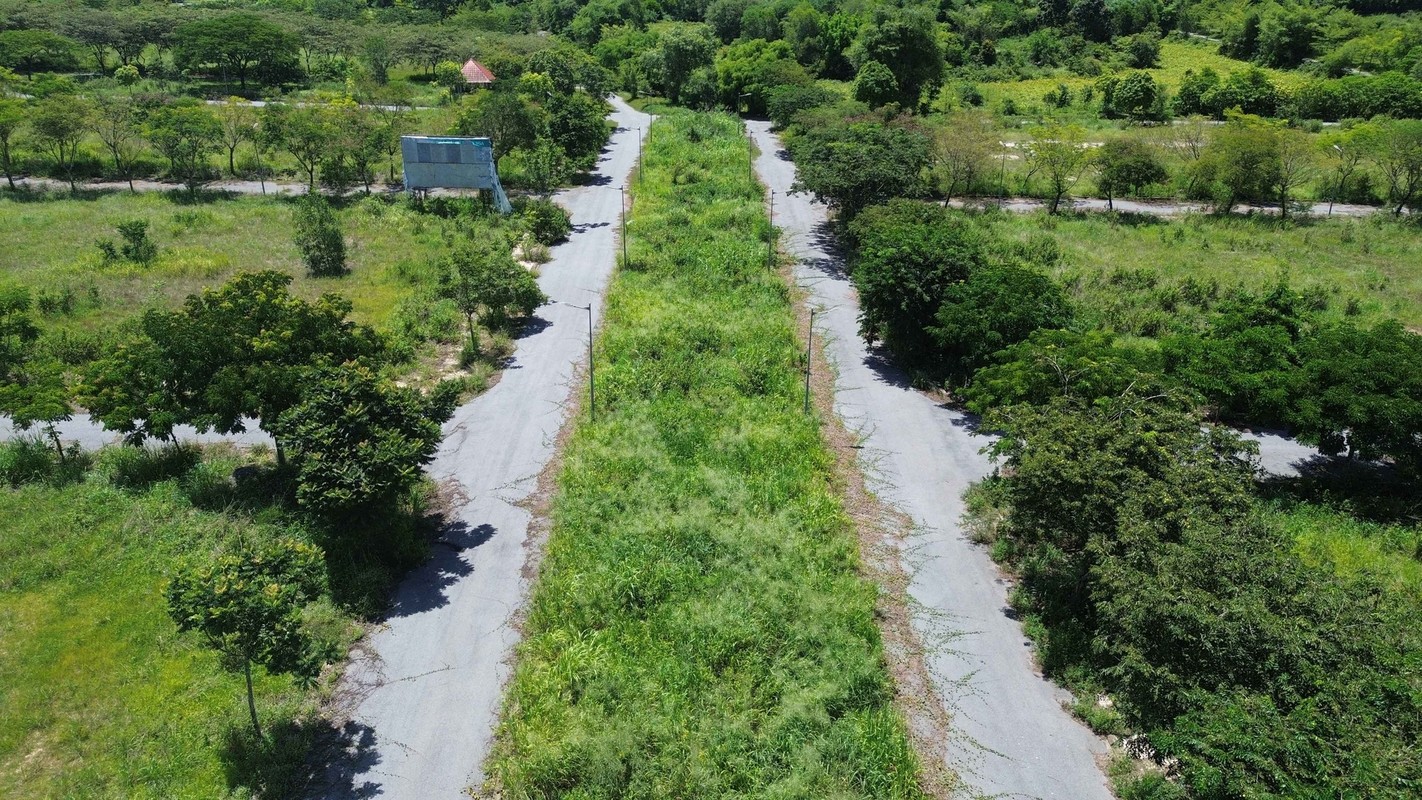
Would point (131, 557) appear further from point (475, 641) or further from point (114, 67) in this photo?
point (114, 67)

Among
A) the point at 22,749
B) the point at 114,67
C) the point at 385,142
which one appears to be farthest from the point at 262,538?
the point at 114,67

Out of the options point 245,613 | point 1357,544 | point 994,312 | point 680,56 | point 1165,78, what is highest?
point 1165,78

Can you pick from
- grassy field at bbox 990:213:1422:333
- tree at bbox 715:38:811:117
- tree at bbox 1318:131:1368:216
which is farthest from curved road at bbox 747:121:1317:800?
tree at bbox 715:38:811:117

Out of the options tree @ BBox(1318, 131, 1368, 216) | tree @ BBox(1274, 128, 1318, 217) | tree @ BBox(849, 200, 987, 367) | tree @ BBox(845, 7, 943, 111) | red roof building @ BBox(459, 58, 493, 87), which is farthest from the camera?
red roof building @ BBox(459, 58, 493, 87)

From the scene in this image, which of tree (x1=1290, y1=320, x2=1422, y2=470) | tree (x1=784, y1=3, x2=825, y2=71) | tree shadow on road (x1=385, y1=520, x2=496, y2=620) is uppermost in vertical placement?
tree (x1=784, y1=3, x2=825, y2=71)

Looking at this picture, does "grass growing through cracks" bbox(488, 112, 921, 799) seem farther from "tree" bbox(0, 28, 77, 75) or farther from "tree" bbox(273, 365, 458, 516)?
"tree" bbox(0, 28, 77, 75)

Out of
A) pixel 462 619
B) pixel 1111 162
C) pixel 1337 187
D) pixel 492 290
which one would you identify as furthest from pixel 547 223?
pixel 1337 187

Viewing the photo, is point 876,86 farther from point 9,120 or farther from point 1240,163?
point 9,120
